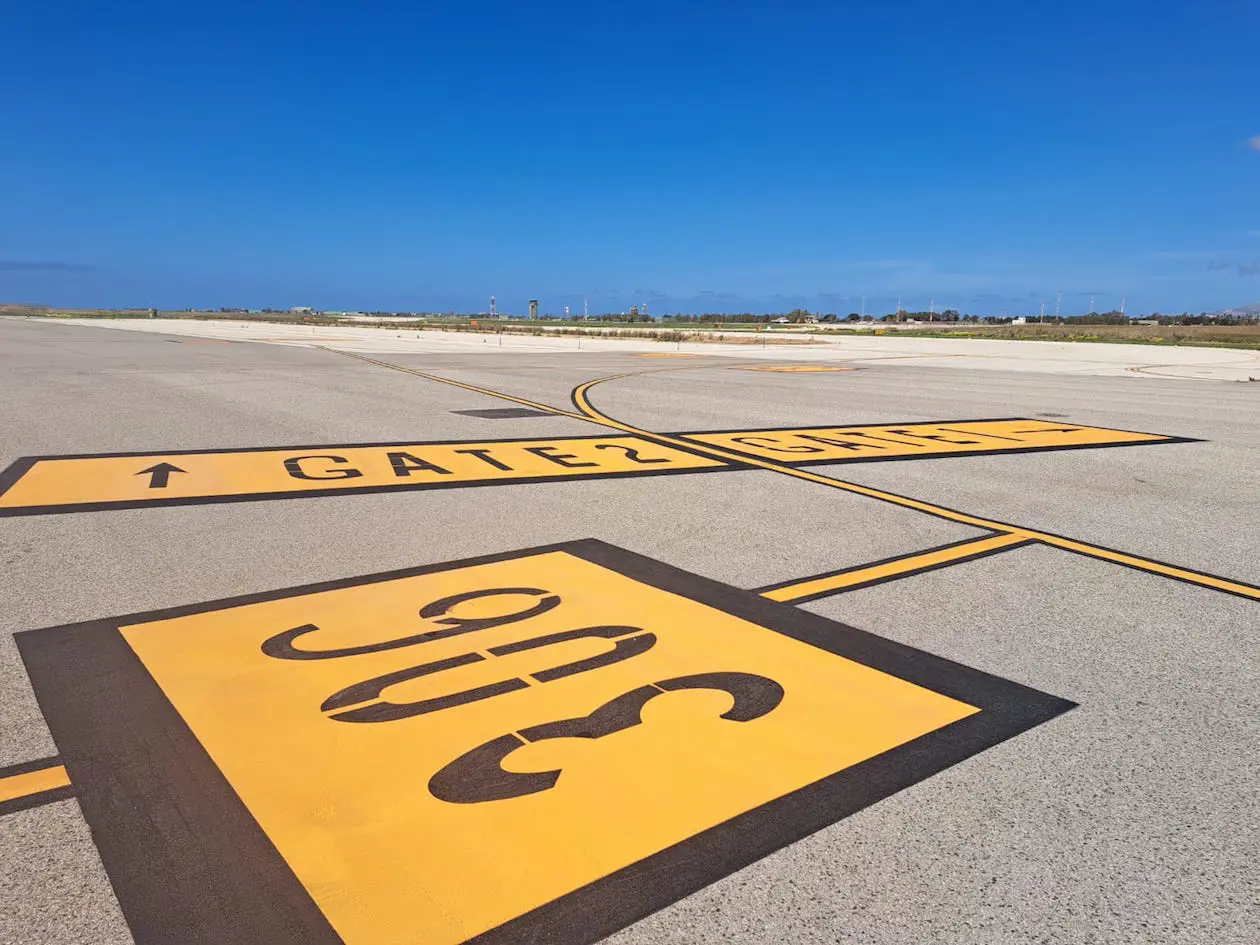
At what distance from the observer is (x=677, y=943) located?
2.30 m

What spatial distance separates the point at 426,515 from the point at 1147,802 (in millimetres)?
5079

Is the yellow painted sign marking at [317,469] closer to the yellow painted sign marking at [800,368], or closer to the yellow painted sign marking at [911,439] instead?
the yellow painted sign marking at [911,439]

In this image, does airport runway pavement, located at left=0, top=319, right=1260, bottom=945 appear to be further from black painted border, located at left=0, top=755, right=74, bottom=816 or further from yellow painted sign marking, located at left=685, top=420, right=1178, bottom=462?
yellow painted sign marking, located at left=685, top=420, right=1178, bottom=462

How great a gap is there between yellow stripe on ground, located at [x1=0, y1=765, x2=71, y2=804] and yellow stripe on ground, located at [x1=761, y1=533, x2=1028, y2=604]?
3341 mm

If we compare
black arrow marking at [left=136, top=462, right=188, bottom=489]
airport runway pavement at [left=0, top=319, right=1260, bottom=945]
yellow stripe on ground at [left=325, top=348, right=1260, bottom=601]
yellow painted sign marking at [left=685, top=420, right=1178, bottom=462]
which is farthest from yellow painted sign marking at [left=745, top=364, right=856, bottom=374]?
black arrow marking at [left=136, top=462, right=188, bottom=489]

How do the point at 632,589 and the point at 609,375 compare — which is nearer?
the point at 632,589

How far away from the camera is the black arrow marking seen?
771cm

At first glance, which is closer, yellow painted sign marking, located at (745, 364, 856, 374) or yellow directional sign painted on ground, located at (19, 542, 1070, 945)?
yellow directional sign painted on ground, located at (19, 542, 1070, 945)

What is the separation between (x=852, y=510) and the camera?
7.10 metres

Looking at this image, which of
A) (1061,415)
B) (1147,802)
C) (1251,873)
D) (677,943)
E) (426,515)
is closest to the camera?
(677,943)

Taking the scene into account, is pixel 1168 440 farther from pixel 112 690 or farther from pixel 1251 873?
pixel 112 690

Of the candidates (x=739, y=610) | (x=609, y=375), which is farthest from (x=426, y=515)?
(x=609, y=375)

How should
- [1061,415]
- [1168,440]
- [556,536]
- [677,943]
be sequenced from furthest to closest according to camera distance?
[1061,415], [1168,440], [556,536], [677,943]

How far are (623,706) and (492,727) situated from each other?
1.76 feet
